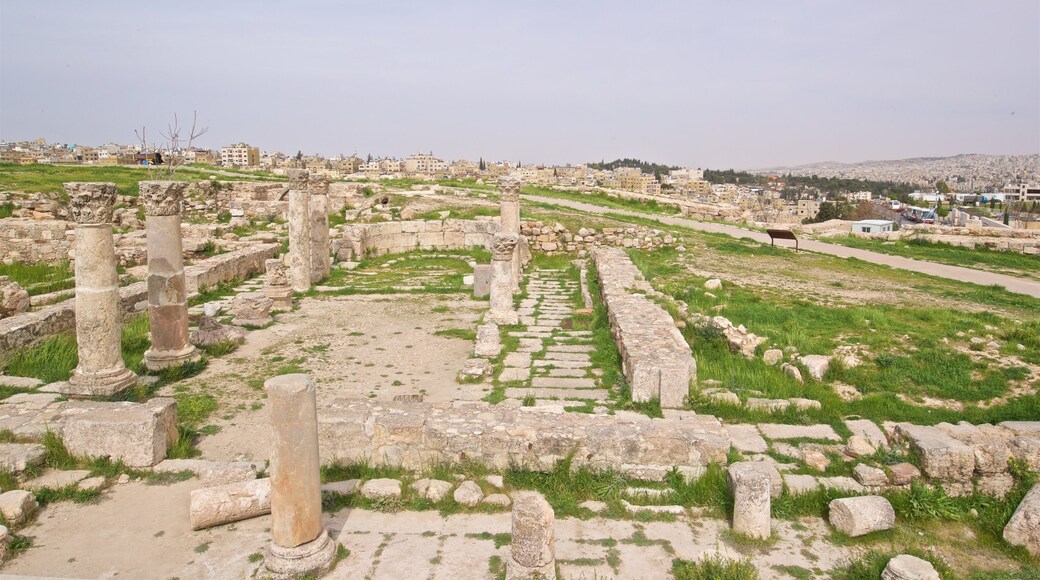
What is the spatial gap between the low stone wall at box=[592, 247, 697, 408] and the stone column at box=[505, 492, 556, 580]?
12.3 ft

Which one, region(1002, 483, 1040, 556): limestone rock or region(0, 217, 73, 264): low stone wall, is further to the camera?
region(0, 217, 73, 264): low stone wall

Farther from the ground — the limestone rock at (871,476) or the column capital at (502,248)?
the column capital at (502,248)

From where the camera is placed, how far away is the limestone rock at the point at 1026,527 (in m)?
5.24

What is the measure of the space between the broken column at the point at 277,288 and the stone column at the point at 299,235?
5.36ft

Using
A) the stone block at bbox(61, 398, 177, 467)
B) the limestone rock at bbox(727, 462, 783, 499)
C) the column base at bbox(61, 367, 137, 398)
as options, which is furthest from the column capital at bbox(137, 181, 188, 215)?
the limestone rock at bbox(727, 462, 783, 499)

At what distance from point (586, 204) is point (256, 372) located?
26534 millimetres

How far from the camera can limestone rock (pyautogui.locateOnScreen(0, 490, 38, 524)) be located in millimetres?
5488

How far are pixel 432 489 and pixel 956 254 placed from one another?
77.6 ft

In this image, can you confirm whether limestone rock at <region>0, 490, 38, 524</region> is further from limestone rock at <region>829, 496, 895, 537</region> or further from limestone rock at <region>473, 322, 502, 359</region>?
limestone rock at <region>829, 496, 895, 537</region>

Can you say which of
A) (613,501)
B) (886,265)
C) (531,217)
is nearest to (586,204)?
(531,217)

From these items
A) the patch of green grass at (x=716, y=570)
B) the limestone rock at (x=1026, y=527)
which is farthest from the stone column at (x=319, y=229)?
the limestone rock at (x=1026, y=527)

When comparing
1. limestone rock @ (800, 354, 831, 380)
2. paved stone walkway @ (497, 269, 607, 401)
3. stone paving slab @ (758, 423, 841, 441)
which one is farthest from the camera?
paved stone walkway @ (497, 269, 607, 401)

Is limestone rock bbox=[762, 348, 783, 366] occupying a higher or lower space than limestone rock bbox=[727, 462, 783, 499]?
higher

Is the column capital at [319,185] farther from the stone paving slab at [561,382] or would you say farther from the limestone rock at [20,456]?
the limestone rock at [20,456]
